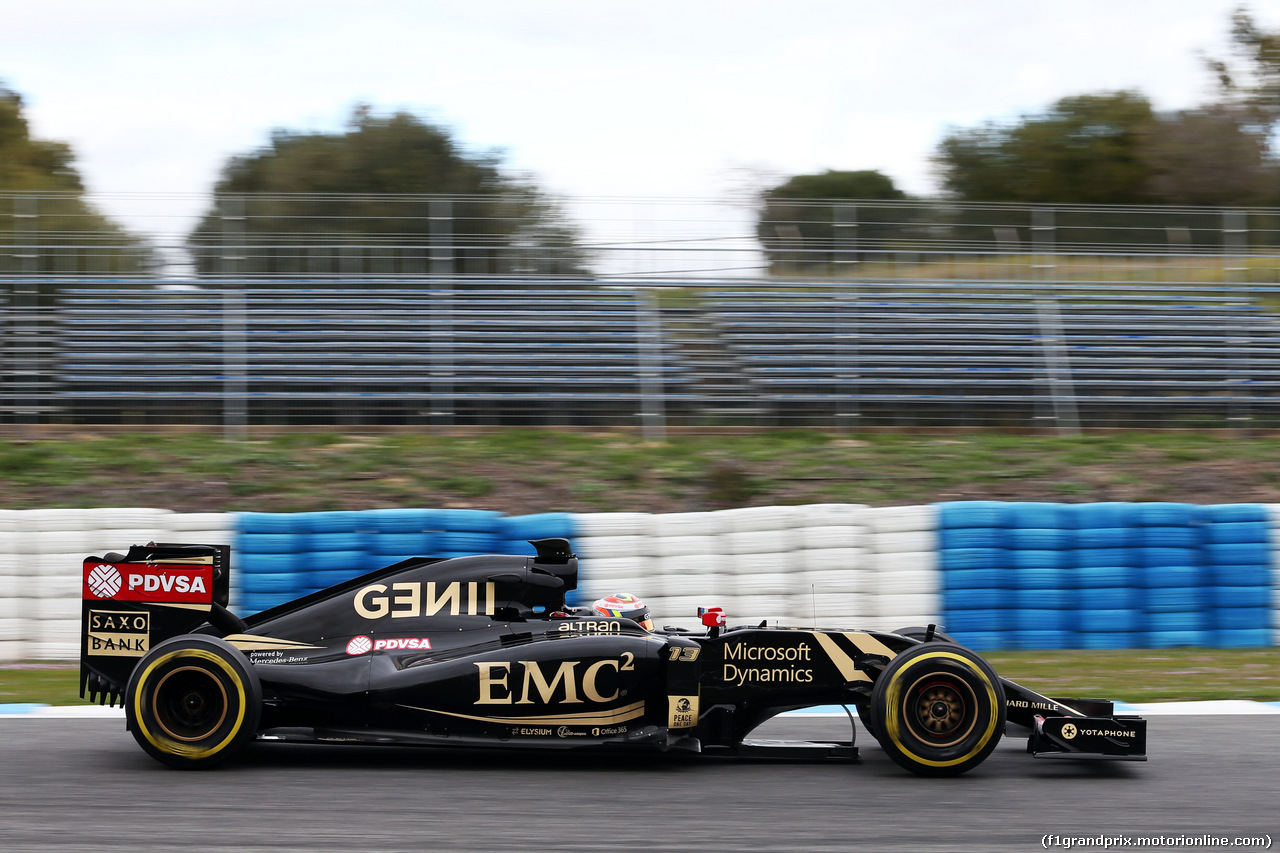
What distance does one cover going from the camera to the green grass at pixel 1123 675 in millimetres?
7277

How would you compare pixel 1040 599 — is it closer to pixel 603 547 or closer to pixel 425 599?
pixel 603 547

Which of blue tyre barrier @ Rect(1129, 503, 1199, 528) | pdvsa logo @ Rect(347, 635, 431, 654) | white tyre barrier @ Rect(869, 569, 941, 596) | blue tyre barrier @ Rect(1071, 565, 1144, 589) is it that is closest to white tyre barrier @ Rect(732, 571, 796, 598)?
white tyre barrier @ Rect(869, 569, 941, 596)

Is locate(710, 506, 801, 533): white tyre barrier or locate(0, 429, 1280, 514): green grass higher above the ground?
locate(0, 429, 1280, 514): green grass

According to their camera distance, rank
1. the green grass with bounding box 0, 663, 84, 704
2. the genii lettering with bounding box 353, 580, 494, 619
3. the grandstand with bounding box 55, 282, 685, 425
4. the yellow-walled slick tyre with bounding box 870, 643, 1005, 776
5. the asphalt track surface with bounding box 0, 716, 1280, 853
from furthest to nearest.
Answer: the grandstand with bounding box 55, 282, 685, 425, the green grass with bounding box 0, 663, 84, 704, the genii lettering with bounding box 353, 580, 494, 619, the yellow-walled slick tyre with bounding box 870, 643, 1005, 776, the asphalt track surface with bounding box 0, 716, 1280, 853

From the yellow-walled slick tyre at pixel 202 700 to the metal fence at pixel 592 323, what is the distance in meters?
7.83

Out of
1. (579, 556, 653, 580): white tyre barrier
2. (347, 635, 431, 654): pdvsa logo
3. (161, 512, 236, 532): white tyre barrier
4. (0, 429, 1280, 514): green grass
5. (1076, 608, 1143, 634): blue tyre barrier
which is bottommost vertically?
(1076, 608, 1143, 634): blue tyre barrier

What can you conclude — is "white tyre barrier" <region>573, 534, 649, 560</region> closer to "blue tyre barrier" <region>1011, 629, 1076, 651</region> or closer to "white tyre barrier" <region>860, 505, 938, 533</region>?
"white tyre barrier" <region>860, 505, 938, 533</region>

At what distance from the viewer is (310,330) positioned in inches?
520

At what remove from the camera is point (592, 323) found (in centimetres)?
1345

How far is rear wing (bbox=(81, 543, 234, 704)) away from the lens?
5410 millimetres

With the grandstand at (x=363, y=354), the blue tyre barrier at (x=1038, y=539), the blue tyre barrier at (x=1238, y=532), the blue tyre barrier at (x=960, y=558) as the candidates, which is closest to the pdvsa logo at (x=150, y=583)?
the blue tyre barrier at (x=960, y=558)

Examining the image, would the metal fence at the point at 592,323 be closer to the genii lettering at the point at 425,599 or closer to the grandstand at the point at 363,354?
the grandstand at the point at 363,354

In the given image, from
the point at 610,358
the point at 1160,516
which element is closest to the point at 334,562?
the point at 610,358

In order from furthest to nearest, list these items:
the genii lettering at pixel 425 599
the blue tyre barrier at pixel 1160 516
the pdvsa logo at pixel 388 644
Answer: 1. the blue tyre barrier at pixel 1160 516
2. the genii lettering at pixel 425 599
3. the pdvsa logo at pixel 388 644
